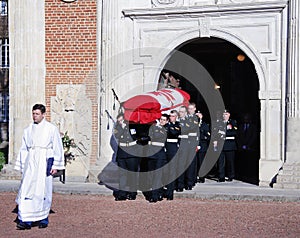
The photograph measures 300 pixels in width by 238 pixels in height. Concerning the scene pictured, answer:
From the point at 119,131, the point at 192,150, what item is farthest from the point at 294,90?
the point at 119,131

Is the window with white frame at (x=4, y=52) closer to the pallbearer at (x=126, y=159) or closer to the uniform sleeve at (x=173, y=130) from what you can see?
the pallbearer at (x=126, y=159)

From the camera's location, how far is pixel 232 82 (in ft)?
70.2

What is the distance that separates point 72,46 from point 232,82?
641cm

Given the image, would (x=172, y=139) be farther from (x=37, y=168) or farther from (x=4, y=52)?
(x=4, y=52)

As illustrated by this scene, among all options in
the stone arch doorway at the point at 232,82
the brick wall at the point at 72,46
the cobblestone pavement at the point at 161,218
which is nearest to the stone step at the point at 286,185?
the cobblestone pavement at the point at 161,218

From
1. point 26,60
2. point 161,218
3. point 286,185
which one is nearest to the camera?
point 161,218

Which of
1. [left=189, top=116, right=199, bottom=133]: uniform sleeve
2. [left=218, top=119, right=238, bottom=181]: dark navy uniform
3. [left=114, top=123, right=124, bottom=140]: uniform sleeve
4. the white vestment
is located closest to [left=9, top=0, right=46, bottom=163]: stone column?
[left=114, top=123, right=124, bottom=140]: uniform sleeve

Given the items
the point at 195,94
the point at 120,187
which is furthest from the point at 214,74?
the point at 120,187

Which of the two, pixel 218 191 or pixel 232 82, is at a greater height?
pixel 232 82

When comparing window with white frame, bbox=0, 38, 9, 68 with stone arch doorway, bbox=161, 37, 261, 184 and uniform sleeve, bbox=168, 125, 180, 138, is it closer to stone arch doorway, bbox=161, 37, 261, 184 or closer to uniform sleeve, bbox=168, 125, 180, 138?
stone arch doorway, bbox=161, 37, 261, 184

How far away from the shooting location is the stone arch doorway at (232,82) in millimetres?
19141

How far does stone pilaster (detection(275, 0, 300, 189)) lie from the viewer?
48.1 feet

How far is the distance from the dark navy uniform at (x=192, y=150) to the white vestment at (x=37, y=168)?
402cm

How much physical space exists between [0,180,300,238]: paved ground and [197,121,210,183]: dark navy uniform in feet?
3.04
